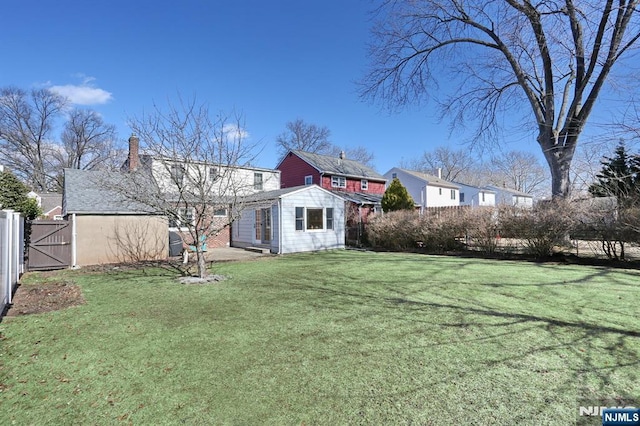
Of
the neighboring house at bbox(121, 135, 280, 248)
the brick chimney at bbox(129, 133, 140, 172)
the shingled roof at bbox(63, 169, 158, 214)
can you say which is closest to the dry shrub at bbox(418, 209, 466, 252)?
the neighboring house at bbox(121, 135, 280, 248)

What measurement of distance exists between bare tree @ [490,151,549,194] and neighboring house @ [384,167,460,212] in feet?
68.8

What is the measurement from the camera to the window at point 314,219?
15916 mm

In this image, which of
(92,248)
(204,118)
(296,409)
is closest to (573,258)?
(296,409)

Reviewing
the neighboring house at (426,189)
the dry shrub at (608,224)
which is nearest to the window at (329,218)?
the dry shrub at (608,224)

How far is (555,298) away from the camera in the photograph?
6.02m

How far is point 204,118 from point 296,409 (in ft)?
28.6

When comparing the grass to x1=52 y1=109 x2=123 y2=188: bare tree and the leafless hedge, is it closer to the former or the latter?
the leafless hedge

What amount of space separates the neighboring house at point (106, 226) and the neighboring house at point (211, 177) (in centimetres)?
100

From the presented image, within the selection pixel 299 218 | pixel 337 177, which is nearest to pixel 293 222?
pixel 299 218

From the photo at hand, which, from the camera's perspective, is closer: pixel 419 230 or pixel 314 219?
pixel 419 230

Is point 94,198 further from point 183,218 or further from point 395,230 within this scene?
point 395,230

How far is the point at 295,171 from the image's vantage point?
89.1 ft

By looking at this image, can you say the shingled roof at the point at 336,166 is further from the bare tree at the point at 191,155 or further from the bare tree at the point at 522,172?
the bare tree at the point at 522,172

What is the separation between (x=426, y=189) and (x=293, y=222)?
77.7ft
